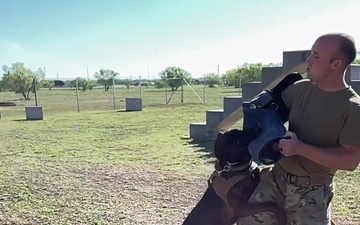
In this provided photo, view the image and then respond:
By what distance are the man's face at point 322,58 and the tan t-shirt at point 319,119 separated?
0.24ft

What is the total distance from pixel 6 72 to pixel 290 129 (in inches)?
1376

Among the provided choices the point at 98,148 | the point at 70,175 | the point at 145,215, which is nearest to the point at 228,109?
the point at 98,148

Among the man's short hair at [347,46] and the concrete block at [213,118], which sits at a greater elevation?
the man's short hair at [347,46]

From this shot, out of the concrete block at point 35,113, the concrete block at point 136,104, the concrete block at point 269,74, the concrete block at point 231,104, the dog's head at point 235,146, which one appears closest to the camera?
the dog's head at point 235,146

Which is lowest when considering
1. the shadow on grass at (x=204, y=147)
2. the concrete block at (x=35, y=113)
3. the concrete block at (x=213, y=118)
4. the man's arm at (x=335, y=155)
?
the shadow on grass at (x=204, y=147)

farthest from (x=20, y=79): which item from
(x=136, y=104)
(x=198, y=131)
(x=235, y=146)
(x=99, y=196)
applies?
(x=235, y=146)

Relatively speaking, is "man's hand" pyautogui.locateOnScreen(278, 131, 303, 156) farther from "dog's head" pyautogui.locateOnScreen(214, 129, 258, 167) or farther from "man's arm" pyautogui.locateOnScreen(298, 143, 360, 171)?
"dog's head" pyautogui.locateOnScreen(214, 129, 258, 167)

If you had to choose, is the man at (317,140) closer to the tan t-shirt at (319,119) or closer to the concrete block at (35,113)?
the tan t-shirt at (319,119)

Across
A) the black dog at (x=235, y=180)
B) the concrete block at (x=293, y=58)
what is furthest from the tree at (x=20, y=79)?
the black dog at (x=235, y=180)

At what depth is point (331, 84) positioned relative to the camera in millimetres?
1384

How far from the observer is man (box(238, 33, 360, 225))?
1.31 meters

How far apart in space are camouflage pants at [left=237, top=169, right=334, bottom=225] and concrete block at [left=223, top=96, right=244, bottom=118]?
4.64 m

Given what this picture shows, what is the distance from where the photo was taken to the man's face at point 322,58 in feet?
4.33

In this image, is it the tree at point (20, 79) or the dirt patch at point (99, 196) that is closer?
the dirt patch at point (99, 196)
